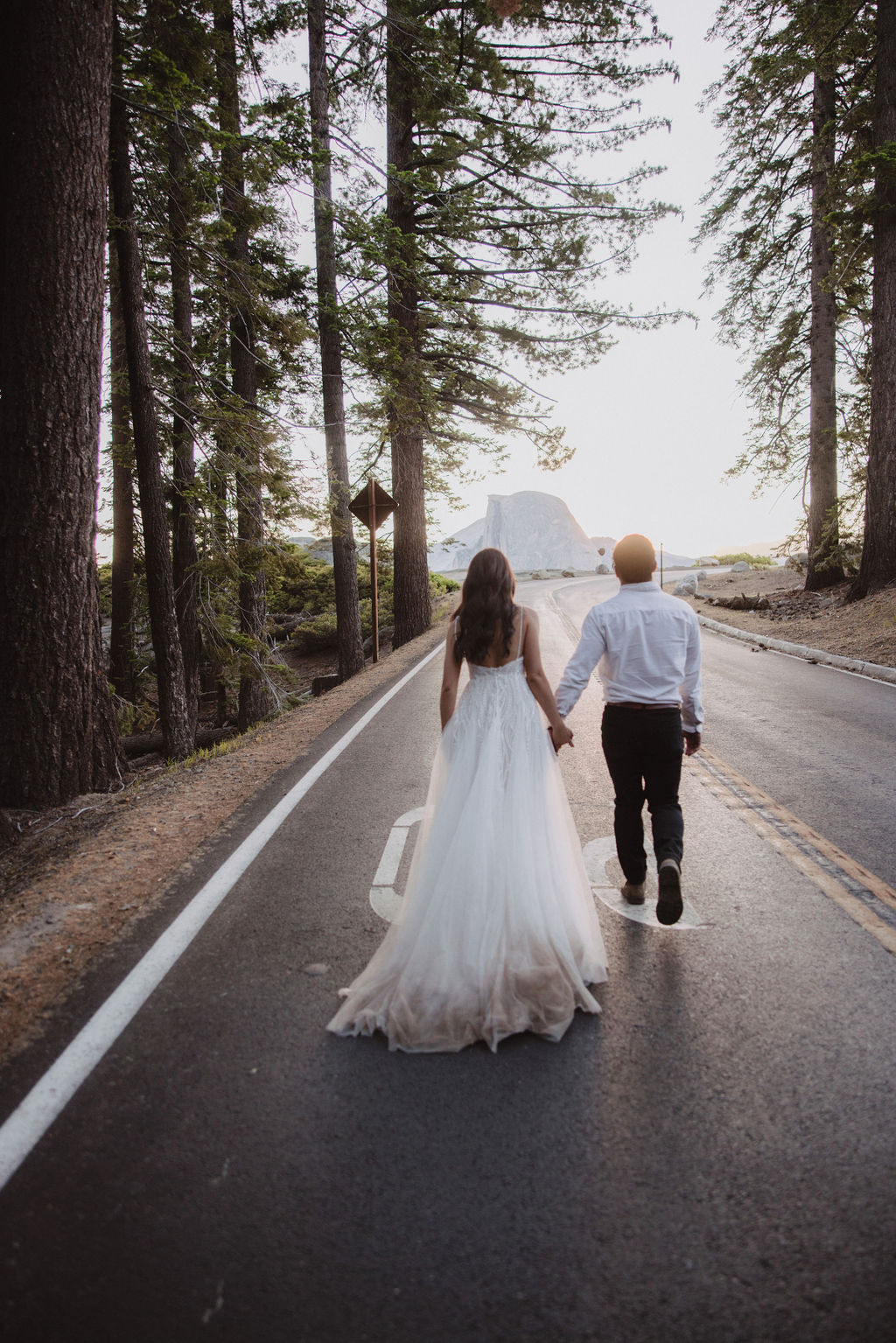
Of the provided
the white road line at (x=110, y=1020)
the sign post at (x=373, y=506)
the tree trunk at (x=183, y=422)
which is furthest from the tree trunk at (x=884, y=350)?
the white road line at (x=110, y=1020)

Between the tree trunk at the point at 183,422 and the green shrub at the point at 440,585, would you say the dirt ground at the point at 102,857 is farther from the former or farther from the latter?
the green shrub at the point at 440,585

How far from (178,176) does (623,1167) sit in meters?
13.0

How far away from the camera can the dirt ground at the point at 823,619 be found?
1346 centimetres

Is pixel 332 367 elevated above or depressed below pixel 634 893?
above

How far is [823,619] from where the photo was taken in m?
16.9

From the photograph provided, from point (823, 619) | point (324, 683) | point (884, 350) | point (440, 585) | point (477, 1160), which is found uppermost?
point (884, 350)

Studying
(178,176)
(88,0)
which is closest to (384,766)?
(88,0)

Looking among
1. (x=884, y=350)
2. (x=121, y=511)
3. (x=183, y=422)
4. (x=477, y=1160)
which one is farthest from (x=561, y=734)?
(x=121, y=511)

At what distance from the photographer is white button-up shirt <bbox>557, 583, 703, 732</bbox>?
4070 millimetres

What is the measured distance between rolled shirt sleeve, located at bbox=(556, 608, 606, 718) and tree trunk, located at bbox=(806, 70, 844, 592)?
55.2 ft

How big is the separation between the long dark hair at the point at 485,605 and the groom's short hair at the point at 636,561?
866 millimetres

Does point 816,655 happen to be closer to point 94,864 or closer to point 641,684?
point 641,684

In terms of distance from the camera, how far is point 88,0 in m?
6.38

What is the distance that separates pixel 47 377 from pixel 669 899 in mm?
6026
